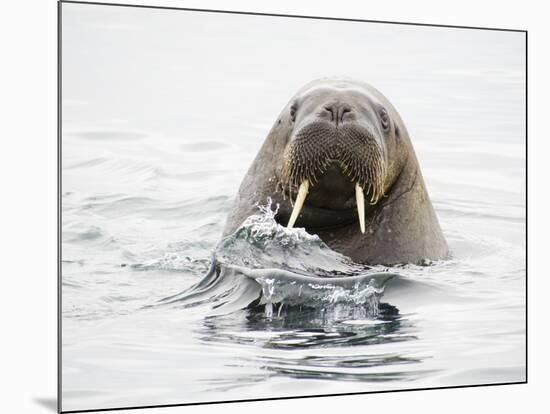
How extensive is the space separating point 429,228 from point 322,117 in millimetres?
1396

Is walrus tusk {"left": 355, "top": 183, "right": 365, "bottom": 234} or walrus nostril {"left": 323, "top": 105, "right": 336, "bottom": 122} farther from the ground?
walrus nostril {"left": 323, "top": 105, "right": 336, "bottom": 122}

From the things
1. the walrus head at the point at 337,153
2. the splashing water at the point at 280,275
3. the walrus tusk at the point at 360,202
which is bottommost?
the splashing water at the point at 280,275

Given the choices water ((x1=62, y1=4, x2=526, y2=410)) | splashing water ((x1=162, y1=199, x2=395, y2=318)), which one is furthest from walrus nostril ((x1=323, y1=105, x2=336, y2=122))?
splashing water ((x1=162, y1=199, x2=395, y2=318))

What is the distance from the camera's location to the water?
7.43 meters

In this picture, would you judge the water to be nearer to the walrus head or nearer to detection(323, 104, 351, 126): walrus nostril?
the walrus head

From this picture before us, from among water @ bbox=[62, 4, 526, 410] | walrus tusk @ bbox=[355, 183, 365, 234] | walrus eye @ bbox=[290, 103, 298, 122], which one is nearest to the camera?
water @ bbox=[62, 4, 526, 410]

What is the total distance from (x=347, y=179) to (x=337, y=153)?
0.91ft

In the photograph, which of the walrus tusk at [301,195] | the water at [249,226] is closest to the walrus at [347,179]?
the walrus tusk at [301,195]

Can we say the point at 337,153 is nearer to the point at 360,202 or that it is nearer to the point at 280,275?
the point at 360,202

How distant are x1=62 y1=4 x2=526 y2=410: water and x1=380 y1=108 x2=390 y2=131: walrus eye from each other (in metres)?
0.28

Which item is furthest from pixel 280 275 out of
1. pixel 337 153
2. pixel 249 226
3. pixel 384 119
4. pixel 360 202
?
pixel 384 119

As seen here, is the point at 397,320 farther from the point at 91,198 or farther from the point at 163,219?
the point at 91,198

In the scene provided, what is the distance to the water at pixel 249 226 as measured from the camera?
24.4ft

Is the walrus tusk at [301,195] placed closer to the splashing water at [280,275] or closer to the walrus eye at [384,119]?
the splashing water at [280,275]
